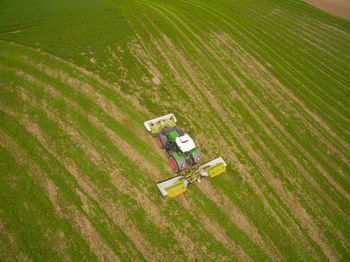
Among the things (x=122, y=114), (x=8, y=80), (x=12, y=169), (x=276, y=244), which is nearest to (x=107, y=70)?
(x=122, y=114)

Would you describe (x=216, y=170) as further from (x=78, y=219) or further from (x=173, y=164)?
(x=78, y=219)

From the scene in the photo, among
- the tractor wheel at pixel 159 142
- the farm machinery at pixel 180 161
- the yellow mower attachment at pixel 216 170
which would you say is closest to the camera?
the farm machinery at pixel 180 161

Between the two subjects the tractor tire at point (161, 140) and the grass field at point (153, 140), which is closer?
the grass field at point (153, 140)

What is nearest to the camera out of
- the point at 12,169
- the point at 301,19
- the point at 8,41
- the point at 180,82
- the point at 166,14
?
the point at 12,169

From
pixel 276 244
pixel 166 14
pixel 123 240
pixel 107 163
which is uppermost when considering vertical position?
pixel 166 14

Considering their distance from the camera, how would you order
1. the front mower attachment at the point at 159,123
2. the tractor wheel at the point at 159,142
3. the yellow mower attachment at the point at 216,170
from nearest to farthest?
1. the yellow mower attachment at the point at 216,170
2. the tractor wheel at the point at 159,142
3. the front mower attachment at the point at 159,123

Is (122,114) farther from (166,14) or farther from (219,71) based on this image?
(166,14)

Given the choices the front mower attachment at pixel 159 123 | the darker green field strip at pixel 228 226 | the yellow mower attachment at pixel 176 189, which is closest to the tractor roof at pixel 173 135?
the front mower attachment at pixel 159 123

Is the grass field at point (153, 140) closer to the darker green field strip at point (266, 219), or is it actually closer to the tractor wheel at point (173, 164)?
the darker green field strip at point (266, 219)
